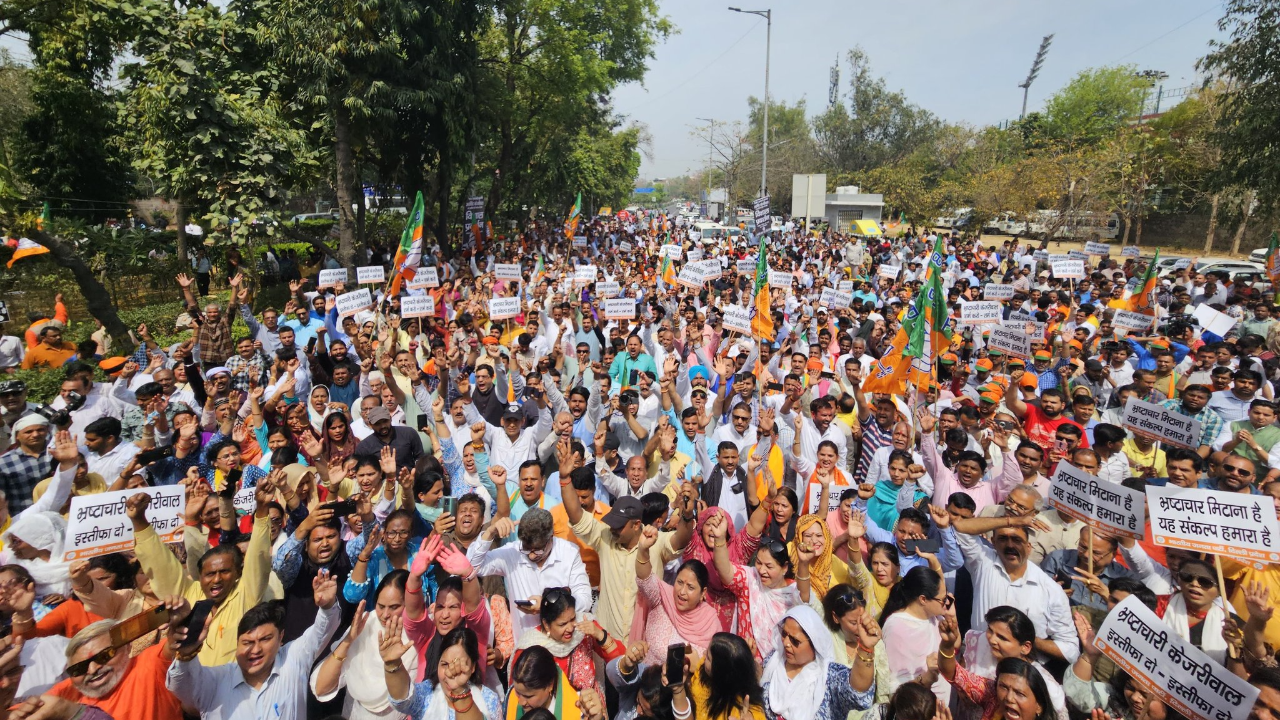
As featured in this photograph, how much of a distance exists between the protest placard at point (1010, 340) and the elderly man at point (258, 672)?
22.9ft

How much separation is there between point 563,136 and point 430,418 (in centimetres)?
2816

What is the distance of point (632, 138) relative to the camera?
4875 cm

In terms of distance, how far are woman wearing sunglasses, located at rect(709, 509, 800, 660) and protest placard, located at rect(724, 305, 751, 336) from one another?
4075mm

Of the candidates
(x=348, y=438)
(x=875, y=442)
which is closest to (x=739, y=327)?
(x=875, y=442)

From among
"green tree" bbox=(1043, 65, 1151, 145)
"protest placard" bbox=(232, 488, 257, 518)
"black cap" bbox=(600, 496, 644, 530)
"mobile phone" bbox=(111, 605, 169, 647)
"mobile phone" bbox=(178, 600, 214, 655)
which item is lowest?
"protest placard" bbox=(232, 488, 257, 518)

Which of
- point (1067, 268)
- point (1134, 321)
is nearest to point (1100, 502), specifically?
point (1134, 321)

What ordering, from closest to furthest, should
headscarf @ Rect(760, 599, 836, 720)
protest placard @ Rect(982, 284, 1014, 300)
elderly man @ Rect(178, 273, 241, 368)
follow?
1. headscarf @ Rect(760, 599, 836, 720)
2. elderly man @ Rect(178, 273, 241, 368)
3. protest placard @ Rect(982, 284, 1014, 300)

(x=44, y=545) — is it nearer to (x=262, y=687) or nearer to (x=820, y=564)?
(x=262, y=687)

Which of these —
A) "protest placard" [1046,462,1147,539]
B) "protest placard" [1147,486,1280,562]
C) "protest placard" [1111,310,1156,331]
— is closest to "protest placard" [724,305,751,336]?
"protest placard" [1046,462,1147,539]

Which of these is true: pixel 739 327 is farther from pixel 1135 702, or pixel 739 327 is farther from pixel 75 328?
pixel 75 328

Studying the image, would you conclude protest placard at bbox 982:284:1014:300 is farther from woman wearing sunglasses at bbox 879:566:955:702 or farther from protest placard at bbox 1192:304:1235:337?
woman wearing sunglasses at bbox 879:566:955:702

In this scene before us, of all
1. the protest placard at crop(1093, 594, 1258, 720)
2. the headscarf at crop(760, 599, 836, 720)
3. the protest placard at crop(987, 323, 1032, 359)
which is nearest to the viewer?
the protest placard at crop(1093, 594, 1258, 720)

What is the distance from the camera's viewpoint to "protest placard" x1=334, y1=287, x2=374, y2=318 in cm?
791

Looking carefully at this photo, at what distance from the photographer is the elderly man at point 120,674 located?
247 centimetres
